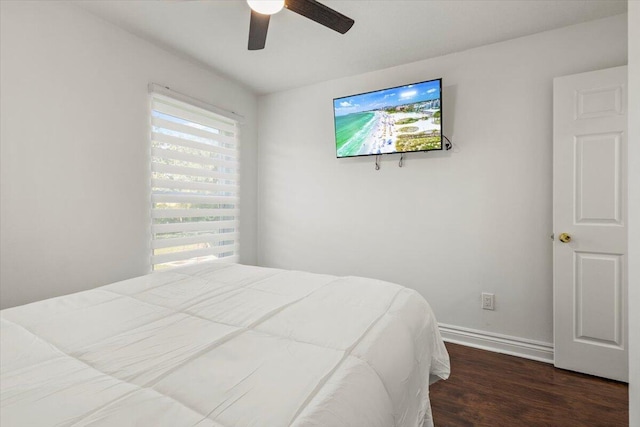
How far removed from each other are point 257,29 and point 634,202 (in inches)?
73.1

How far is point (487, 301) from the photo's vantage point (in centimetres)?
251

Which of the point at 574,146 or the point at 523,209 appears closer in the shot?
the point at 574,146

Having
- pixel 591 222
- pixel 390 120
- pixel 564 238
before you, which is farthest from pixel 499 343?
pixel 390 120

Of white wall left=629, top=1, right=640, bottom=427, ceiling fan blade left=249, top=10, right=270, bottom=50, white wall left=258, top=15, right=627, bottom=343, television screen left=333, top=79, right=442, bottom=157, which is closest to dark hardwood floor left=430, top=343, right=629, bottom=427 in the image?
white wall left=258, top=15, right=627, bottom=343

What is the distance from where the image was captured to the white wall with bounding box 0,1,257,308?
1.81m

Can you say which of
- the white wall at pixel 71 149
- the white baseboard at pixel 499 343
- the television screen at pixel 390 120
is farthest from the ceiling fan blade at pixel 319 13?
the white baseboard at pixel 499 343

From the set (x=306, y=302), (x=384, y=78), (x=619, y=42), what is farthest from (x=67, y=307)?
(x=619, y=42)

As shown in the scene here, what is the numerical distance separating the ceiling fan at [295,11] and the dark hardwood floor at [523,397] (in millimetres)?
2261

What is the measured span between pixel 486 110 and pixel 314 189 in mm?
1783

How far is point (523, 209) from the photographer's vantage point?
240 centimetres

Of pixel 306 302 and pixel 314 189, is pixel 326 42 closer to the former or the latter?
pixel 314 189

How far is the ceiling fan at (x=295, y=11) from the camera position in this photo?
1.49 metres

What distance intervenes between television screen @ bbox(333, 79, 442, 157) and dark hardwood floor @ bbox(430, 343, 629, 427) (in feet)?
5.86

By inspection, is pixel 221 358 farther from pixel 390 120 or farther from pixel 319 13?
pixel 390 120
